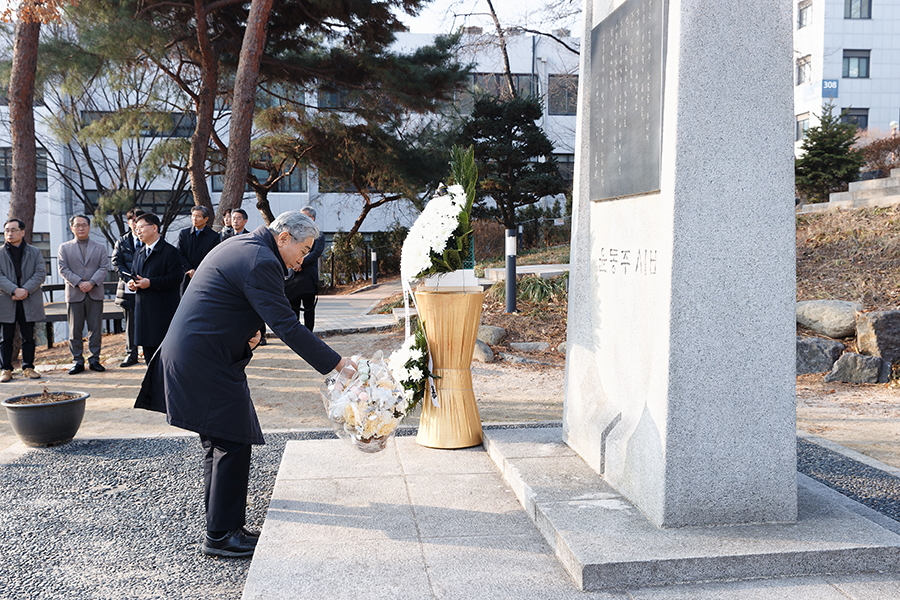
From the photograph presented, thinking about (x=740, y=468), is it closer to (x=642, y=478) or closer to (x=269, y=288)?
(x=642, y=478)

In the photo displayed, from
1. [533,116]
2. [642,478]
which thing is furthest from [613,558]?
[533,116]

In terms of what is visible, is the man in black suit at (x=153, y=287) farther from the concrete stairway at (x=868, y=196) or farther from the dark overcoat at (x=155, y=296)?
the concrete stairway at (x=868, y=196)

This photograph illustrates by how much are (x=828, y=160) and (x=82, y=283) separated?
574 inches

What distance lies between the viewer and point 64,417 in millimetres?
5094

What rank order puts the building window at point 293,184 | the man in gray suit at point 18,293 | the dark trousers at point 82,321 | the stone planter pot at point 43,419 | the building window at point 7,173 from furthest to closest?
1. the building window at point 293,184
2. the building window at point 7,173
3. the dark trousers at point 82,321
4. the man in gray suit at point 18,293
5. the stone planter pot at point 43,419

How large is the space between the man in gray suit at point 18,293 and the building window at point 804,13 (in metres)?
34.3

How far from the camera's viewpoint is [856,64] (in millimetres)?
31703

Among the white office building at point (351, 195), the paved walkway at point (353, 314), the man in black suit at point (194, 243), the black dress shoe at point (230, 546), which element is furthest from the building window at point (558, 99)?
the black dress shoe at point (230, 546)

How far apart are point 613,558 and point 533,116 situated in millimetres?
19278

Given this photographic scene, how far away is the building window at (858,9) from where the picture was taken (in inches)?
1226

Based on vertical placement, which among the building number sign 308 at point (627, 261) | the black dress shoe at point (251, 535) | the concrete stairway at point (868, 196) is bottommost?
the black dress shoe at point (251, 535)

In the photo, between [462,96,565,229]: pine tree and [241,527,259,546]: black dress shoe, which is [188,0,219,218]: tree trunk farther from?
[241,527,259,546]: black dress shoe

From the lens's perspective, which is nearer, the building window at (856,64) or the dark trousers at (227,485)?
the dark trousers at (227,485)

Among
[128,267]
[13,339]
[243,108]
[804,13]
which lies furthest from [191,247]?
[804,13]
